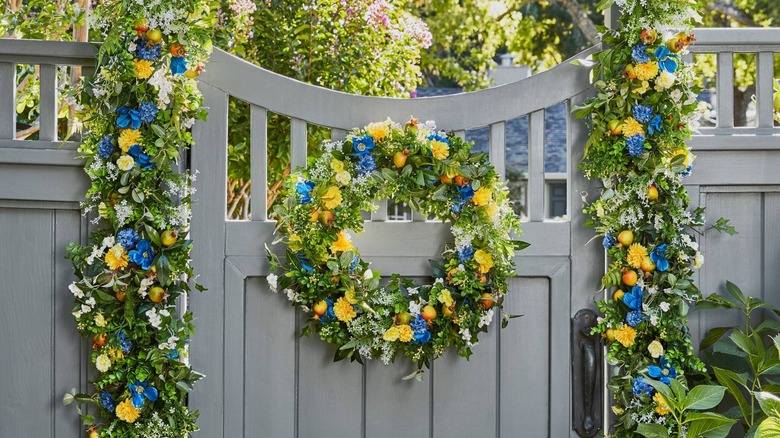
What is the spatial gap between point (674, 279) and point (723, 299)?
0.17 m

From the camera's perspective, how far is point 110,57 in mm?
1954

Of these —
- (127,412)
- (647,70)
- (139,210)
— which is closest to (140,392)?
(127,412)

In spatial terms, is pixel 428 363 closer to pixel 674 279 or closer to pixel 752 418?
pixel 674 279

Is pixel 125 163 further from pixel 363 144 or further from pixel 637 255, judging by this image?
pixel 637 255

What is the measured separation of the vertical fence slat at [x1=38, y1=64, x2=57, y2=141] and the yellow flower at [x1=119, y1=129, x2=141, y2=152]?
210 millimetres

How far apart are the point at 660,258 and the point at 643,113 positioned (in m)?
0.34

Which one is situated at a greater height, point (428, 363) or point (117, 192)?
point (117, 192)

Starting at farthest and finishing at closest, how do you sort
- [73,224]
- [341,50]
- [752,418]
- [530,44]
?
[530,44] → [341,50] → [73,224] → [752,418]

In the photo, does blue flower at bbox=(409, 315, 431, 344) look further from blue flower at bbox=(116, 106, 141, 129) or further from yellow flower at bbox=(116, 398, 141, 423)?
blue flower at bbox=(116, 106, 141, 129)

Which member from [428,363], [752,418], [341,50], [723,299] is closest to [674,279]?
[723,299]

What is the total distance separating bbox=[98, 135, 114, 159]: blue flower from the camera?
1979 millimetres

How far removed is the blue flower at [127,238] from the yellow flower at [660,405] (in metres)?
1.25

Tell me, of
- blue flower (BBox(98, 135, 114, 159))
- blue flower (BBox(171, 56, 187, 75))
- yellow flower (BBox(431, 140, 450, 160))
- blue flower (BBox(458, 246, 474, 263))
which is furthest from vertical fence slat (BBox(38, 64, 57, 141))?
blue flower (BBox(458, 246, 474, 263))

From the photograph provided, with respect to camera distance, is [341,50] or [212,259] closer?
[212,259]
